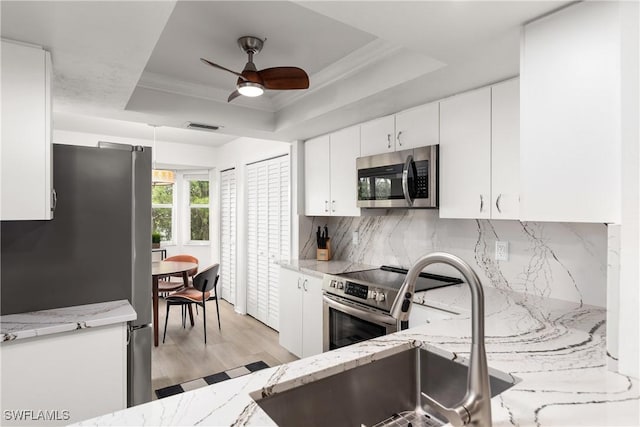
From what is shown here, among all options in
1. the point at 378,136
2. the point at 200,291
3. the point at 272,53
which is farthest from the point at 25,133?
the point at 200,291

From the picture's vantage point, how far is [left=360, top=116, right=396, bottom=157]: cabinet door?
2.66 meters

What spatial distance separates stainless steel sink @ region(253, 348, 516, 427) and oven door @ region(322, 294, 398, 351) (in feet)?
2.90

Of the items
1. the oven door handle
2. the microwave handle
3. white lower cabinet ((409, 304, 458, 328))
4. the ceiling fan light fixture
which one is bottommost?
the oven door handle

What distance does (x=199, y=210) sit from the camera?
6168 mm

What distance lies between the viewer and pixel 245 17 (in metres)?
1.92

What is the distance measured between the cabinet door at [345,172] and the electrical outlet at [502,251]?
1105 mm

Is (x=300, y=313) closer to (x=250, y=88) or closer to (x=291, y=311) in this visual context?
(x=291, y=311)

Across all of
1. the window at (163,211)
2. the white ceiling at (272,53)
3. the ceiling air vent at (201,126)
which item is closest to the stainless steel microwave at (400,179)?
the white ceiling at (272,53)

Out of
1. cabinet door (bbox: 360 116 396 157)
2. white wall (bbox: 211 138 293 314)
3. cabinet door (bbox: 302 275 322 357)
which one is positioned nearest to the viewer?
cabinet door (bbox: 360 116 396 157)

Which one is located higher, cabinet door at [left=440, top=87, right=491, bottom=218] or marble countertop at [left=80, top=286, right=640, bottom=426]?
cabinet door at [left=440, top=87, right=491, bottom=218]

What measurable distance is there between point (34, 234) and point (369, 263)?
8.18 feet

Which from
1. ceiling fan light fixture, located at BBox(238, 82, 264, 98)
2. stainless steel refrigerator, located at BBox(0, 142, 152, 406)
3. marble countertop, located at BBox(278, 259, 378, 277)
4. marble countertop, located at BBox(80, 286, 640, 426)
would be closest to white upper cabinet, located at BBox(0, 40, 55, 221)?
stainless steel refrigerator, located at BBox(0, 142, 152, 406)

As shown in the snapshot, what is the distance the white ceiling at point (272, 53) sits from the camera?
55.1 inches

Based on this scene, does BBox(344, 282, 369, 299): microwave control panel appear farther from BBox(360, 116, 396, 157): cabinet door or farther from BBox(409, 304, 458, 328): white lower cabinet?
BBox(360, 116, 396, 157): cabinet door
